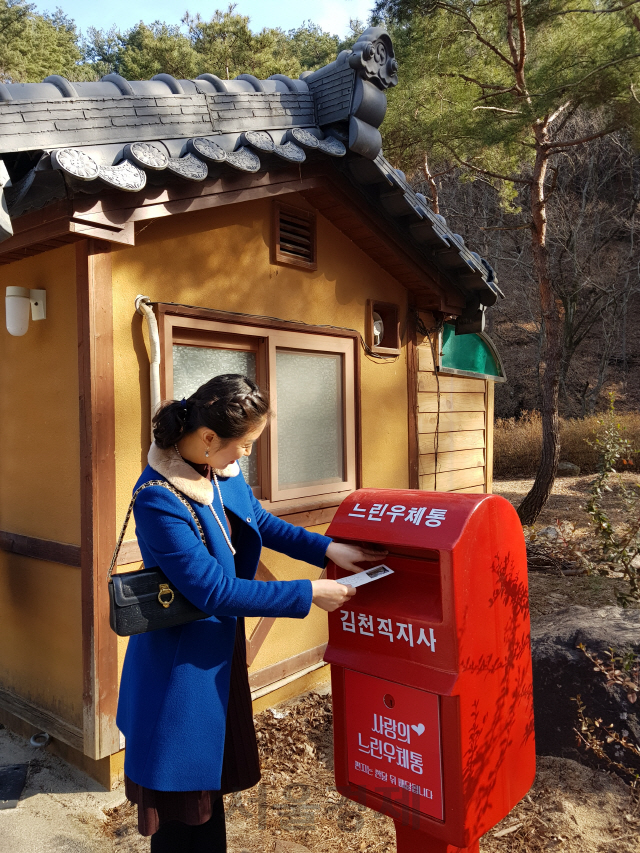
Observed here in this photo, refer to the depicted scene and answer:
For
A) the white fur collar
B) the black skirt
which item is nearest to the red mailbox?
the black skirt

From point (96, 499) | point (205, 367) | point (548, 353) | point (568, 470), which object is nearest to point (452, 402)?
point (205, 367)

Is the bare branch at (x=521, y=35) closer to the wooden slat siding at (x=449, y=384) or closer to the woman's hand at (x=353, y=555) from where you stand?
the wooden slat siding at (x=449, y=384)

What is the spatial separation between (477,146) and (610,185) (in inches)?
785

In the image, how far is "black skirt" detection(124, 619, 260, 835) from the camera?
2.02 metres

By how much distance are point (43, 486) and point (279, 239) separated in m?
2.13

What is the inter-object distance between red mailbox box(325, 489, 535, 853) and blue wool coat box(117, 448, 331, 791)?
Result: 361 mm

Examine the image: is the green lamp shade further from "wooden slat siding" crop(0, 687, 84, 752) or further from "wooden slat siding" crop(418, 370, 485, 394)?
"wooden slat siding" crop(0, 687, 84, 752)

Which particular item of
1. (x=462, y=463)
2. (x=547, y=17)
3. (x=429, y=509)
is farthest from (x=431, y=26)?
(x=429, y=509)

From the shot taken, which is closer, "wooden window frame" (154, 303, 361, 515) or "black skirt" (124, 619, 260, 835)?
"black skirt" (124, 619, 260, 835)

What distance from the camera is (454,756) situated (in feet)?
6.70

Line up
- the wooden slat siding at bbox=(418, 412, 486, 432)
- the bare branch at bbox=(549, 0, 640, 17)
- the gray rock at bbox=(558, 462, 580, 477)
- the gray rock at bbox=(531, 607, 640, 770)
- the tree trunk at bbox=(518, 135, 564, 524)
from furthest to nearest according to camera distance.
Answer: the gray rock at bbox=(558, 462, 580, 477)
the tree trunk at bbox=(518, 135, 564, 524)
the bare branch at bbox=(549, 0, 640, 17)
the wooden slat siding at bbox=(418, 412, 486, 432)
the gray rock at bbox=(531, 607, 640, 770)

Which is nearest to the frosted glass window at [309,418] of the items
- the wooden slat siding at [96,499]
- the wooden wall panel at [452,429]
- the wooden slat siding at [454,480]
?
the wooden wall panel at [452,429]

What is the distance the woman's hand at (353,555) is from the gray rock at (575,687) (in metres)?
1.60

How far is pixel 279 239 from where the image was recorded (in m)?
Result: 4.36
